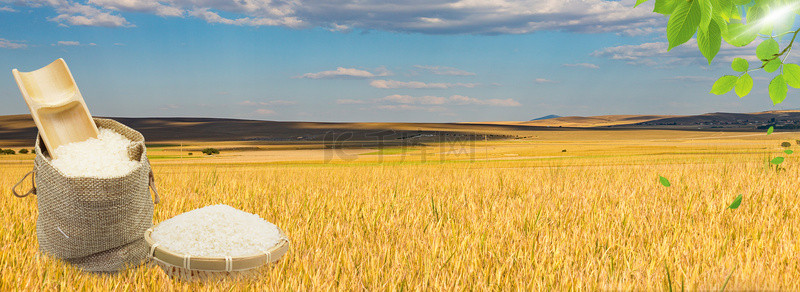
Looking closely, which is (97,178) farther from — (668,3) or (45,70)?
(668,3)

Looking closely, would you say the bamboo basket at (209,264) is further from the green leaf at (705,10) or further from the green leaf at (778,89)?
the green leaf at (778,89)

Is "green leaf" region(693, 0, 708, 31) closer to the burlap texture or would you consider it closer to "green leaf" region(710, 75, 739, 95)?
"green leaf" region(710, 75, 739, 95)

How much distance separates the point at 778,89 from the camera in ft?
7.71

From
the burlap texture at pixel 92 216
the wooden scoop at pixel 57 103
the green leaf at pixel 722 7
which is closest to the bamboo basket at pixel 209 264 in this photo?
the burlap texture at pixel 92 216

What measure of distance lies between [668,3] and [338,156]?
14388mm

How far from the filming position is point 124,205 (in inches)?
117

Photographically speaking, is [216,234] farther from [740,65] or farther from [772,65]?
[772,65]

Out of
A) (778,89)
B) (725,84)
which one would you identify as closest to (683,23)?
(725,84)

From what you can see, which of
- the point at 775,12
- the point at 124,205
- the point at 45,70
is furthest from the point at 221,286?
the point at 775,12

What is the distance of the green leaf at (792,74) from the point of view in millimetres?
2264

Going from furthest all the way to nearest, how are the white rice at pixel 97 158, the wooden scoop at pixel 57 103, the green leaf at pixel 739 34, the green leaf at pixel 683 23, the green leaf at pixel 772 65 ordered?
the wooden scoop at pixel 57 103, the white rice at pixel 97 158, the green leaf at pixel 772 65, the green leaf at pixel 739 34, the green leaf at pixel 683 23

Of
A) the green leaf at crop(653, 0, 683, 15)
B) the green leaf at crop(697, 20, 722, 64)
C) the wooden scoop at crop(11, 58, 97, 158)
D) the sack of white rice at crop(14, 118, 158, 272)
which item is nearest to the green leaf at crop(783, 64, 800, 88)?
the green leaf at crop(697, 20, 722, 64)

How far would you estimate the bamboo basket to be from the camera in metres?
2.62

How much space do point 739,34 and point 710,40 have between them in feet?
1.29
